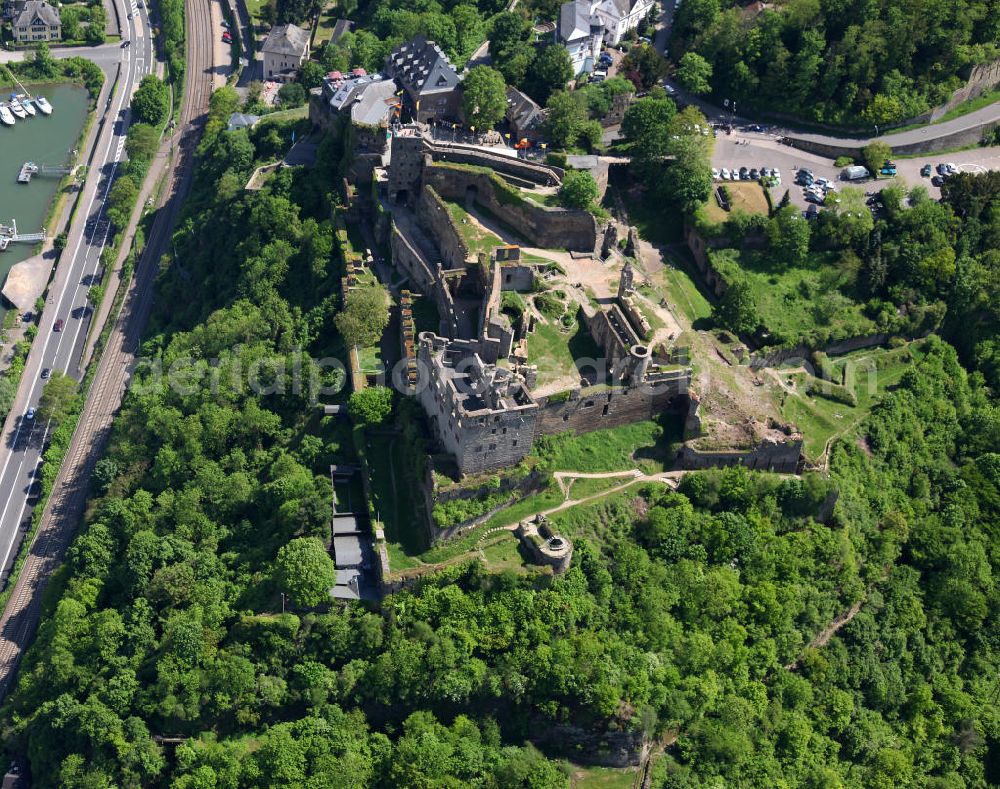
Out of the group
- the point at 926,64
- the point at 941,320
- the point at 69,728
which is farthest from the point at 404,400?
the point at 926,64

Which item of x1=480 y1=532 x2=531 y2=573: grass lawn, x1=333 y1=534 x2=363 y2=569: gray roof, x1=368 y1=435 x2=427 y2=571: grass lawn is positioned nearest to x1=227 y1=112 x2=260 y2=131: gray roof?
x1=368 y1=435 x2=427 y2=571: grass lawn

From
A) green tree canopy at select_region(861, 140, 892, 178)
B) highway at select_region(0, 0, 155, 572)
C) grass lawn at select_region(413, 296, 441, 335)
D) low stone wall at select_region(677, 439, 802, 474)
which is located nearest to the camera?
low stone wall at select_region(677, 439, 802, 474)

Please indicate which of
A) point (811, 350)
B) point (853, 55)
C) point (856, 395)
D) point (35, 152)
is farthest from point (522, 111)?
point (35, 152)

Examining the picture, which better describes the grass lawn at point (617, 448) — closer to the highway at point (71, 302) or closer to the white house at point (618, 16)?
the highway at point (71, 302)

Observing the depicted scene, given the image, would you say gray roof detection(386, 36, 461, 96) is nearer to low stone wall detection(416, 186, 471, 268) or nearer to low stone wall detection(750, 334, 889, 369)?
low stone wall detection(416, 186, 471, 268)

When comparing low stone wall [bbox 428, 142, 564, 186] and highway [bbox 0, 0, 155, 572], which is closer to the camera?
low stone wall [bbox 428, 142, 564, 186]

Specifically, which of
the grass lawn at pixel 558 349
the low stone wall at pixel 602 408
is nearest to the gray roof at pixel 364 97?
the grass lawn at pixel 558 349
